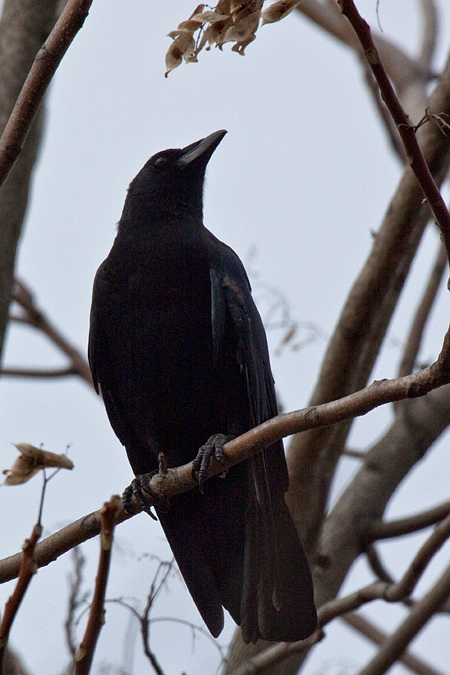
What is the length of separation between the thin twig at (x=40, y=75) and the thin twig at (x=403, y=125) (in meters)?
1.04

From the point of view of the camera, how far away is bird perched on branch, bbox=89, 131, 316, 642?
13.3 feet

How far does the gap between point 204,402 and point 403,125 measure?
2354 mm

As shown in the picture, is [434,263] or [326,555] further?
[434,263]

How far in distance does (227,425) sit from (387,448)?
5.02ft

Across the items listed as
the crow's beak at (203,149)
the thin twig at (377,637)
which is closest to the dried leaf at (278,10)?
the crow's beak at (203,149)

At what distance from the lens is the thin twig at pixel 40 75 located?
2869mm

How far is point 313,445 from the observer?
4.82 m

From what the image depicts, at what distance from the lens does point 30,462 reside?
2672mm

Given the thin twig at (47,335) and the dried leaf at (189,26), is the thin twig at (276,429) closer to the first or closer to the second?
the dried leaf at (189,26)

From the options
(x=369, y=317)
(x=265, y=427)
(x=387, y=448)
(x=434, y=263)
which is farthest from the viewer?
(x=434, y=263)

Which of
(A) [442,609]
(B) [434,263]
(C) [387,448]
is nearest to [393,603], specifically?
(A) [442,609]

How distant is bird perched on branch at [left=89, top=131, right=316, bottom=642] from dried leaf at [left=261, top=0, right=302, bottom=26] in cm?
185

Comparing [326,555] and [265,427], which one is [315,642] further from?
[265,427]

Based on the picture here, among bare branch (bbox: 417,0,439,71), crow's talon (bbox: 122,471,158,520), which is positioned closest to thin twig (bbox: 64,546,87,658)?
crow's talon (bbox: 122,471,158,520)
